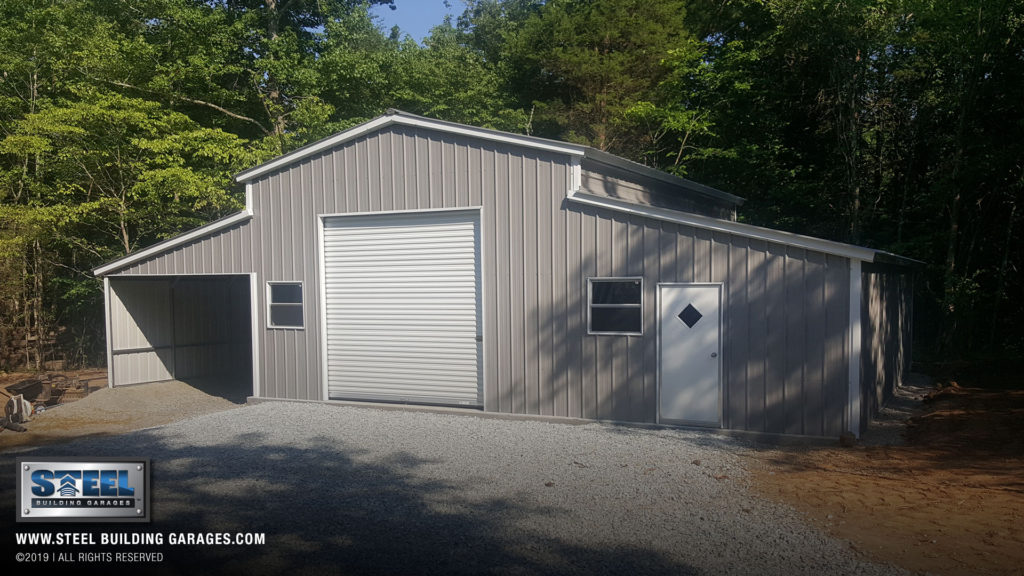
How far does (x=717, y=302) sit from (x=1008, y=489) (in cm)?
369

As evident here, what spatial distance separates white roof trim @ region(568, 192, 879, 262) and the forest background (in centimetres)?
967

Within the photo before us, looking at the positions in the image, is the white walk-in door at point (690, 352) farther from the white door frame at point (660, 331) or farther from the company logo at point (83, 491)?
the company logo at point (83, 491)

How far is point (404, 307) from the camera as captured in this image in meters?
11.5

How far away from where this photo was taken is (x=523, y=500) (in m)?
6.32

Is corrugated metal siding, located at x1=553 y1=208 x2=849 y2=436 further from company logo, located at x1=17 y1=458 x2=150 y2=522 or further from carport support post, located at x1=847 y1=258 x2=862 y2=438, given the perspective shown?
company logo, located at x1=17 y1=458 x2=150 y2=522

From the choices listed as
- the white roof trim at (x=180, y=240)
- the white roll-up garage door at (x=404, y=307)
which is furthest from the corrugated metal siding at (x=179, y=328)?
the white roll-up garage door at (x=404, y=307)

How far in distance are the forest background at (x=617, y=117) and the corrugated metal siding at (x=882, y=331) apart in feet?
9.05

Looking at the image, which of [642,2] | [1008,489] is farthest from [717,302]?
[642,2]

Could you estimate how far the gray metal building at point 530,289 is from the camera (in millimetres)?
8750

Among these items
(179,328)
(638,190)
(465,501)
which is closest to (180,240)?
(179,328)

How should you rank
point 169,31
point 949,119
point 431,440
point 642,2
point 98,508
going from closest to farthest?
1. point 98,508
2. point 431,440
3. point 949,119
4. point 169,31
5. point 642,2

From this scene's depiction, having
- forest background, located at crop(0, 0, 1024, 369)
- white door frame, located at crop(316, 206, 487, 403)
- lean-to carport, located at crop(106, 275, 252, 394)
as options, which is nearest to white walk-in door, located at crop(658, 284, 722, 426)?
white door frame, located at crop(316, 206, 487, 403)

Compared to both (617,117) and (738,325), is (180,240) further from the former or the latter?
(617,117)

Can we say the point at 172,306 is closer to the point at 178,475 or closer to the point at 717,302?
the point at 178,475
